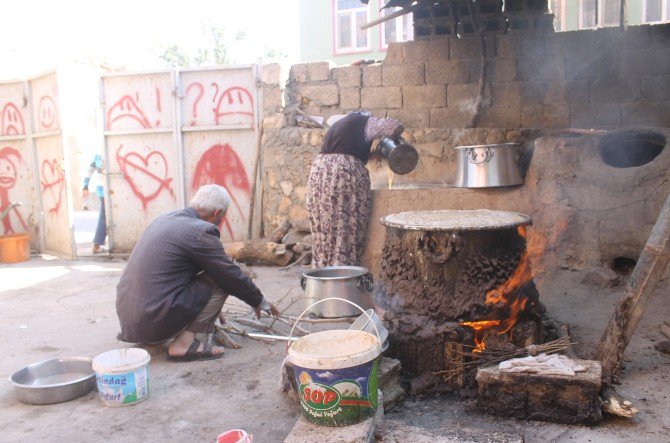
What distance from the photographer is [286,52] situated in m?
26.5

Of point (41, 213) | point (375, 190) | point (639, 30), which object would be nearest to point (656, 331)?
point (375, 190)

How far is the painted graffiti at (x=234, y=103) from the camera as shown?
302 inches

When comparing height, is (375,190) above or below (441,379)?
above

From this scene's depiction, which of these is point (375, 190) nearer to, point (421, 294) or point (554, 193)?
point (554, 193)

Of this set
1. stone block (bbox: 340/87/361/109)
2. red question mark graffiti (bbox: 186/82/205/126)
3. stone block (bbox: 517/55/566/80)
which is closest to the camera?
stone block (bbox: 517/55/566/80)

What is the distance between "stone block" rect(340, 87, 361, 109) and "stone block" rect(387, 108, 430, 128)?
448 millimetres

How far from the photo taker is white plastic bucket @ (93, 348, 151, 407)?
9.90 feet

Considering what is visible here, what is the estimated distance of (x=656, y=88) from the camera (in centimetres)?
595

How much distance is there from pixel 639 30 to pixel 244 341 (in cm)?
508

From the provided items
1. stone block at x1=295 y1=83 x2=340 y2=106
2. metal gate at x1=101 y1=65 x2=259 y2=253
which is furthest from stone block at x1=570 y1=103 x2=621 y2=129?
metal gate at x1=101 y1=65 x2=259 y2=253

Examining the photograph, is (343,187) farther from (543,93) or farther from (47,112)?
(47,112)

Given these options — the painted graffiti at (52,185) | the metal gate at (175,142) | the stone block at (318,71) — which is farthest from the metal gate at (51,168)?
the stone block at (318,71)

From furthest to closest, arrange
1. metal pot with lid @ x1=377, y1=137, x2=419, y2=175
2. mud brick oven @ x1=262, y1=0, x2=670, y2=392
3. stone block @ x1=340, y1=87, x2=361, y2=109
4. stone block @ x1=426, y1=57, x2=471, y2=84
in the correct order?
stone block @ x1=340, y1=87, x2=361, y2=109
stone block @ x1=426, y1=57, x2=471, y2=84
metal pot with lid @ x1=377, y1=137, x2=419, y2=175
mud brick oven @ x1=262, y1=0, x2=670, y2=392

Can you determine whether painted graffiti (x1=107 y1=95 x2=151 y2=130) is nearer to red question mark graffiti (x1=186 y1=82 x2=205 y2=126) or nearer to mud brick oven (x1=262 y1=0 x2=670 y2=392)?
red question mark graffiti (x1=186 y1=82 x2=205 y2=126)
